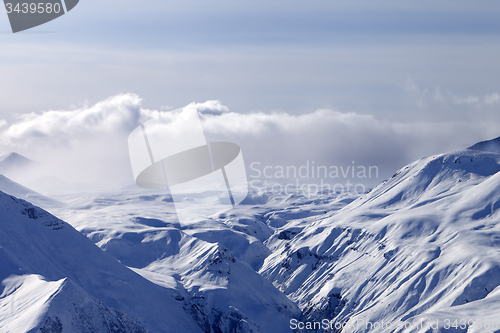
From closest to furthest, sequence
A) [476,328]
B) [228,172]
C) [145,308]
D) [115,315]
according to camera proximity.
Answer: [228,172], [476,328], [115,315], [145,308]

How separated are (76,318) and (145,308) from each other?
153 ft

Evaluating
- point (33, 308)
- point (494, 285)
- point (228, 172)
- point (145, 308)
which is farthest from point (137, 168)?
point (494, 285)

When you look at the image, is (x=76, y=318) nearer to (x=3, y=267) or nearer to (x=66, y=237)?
(x=3, y=267)

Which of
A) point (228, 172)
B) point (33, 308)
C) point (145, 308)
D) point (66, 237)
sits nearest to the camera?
point (228, 172)

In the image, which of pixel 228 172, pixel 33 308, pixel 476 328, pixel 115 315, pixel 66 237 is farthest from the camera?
pixel 66 237

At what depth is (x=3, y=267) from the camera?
148875mm

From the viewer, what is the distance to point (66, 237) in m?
191

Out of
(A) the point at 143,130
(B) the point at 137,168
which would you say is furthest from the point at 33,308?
(A) the point at 143,130

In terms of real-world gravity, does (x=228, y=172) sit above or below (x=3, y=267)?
above

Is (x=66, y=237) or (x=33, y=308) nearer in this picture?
(x=33, y=308)

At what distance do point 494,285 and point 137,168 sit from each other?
148271 mm

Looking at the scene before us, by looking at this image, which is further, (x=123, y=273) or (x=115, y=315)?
(x=123, y=273)

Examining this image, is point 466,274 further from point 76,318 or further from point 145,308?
point 76,318

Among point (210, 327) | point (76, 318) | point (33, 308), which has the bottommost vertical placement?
point (210, 327)
